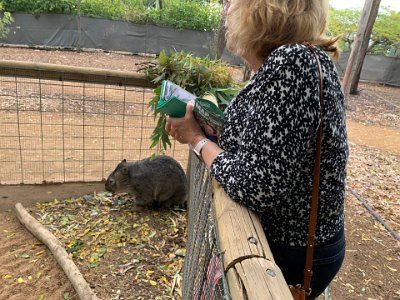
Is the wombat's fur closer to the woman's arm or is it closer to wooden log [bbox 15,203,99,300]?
wooden log [bbox 15,203,99,300]

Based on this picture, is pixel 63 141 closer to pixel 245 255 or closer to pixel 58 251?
pixel 58 251

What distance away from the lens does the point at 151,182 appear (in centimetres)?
491

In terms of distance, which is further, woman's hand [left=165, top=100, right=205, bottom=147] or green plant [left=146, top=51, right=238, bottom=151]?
green plant [left=146, top=51, right=238, bottom=151]

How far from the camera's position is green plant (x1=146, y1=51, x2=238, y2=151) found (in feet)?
10.7

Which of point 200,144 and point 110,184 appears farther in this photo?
point 110,184

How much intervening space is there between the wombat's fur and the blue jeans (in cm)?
335

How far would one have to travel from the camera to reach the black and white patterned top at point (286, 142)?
1.20 meters

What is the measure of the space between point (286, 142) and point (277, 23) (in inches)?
19.3

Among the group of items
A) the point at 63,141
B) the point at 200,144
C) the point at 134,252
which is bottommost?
the point at 134,252

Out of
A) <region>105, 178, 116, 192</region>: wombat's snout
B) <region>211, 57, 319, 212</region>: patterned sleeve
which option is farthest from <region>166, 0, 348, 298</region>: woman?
<region>105, 178, 116, 192</region>: wombat's snout

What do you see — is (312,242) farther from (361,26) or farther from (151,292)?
(361,26)

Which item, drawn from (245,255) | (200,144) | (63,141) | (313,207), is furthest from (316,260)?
(63,141)

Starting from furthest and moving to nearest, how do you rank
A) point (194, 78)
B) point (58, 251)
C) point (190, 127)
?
point (58, 251)
point (194, 78)
point (190, 127)

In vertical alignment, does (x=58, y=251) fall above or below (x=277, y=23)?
below
